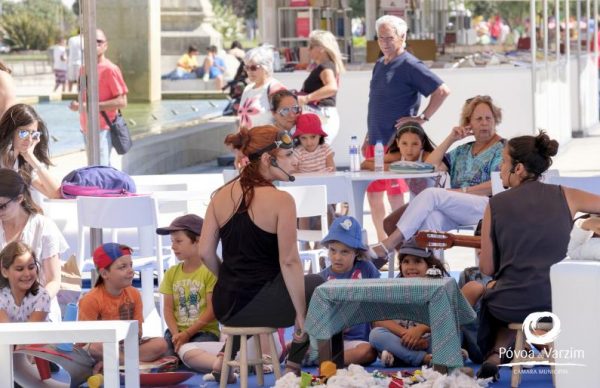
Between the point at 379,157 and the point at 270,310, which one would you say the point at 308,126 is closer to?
the point at 379,157

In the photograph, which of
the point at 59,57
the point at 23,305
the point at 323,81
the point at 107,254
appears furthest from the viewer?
the point at 59,57

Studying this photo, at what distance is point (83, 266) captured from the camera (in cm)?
777

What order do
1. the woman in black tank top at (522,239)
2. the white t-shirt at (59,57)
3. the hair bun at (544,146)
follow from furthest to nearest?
the white t-shirt at (59,57) < the hair bun at (544,146) < the woman in black tank top at (522,239)

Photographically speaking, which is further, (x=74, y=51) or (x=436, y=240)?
(x=74, y=51)

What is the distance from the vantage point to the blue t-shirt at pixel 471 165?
25.3ft

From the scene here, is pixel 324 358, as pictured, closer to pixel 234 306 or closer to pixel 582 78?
pixel 234 306

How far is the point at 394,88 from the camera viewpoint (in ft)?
29.6

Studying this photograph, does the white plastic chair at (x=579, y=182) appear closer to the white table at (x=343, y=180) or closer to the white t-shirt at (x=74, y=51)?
the white table at (x=343, y=180)

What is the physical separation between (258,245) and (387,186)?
3853 mm

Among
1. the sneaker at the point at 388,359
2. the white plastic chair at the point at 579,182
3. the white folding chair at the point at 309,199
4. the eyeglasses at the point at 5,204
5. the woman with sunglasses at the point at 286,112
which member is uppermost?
the woman with sunglasses at the point at 286,112

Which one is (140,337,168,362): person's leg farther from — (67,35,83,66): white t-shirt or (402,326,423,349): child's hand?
(67,35,83,66): white t-shirt

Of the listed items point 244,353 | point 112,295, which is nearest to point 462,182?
point 112,295

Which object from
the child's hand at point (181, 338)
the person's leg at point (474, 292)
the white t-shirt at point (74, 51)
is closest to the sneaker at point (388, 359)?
the person's leg at point (474, 292)

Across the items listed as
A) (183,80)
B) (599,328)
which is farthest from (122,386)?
(183,80)
